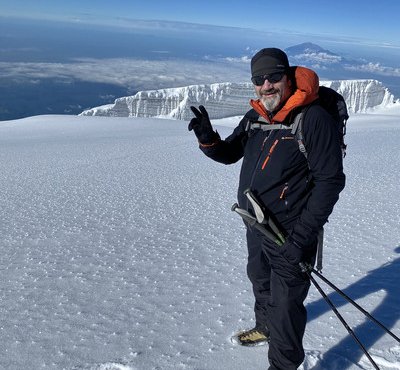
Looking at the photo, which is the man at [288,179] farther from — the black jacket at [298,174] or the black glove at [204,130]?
the black glove at [204,130]

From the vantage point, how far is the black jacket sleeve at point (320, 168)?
1865 mm

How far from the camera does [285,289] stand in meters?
2.12

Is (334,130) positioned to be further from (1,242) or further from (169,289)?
(1,242)

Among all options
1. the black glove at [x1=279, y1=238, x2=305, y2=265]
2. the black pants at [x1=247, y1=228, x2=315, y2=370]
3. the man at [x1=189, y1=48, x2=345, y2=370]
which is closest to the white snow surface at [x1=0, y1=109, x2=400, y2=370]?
the black pants at [x1=247, y1=228, x2=315, y2=370]

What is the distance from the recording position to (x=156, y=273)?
354 cm

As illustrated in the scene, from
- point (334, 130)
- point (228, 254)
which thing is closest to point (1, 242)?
point (228, 254)

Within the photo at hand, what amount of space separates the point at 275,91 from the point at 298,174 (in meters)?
0.44

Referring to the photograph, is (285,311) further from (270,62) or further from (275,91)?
(270,62)

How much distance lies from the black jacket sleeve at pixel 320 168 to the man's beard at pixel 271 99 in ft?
0.60

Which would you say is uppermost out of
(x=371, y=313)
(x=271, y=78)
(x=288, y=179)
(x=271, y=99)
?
(x=271, y=78)

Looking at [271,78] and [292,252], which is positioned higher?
[271,78]

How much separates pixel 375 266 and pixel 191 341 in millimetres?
2201

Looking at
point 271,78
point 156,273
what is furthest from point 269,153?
point 156,273

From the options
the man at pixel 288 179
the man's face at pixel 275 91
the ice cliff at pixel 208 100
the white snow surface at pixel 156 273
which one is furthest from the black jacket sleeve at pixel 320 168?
the ice cliff at pixel 208 100
